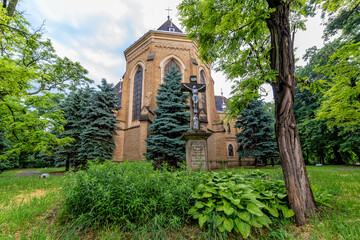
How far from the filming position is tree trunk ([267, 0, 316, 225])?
237 centimetres

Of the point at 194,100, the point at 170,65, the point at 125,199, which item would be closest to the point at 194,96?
the point at 194,100

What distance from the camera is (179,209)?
2387 mm

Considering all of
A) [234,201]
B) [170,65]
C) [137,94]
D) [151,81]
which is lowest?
[234,201]

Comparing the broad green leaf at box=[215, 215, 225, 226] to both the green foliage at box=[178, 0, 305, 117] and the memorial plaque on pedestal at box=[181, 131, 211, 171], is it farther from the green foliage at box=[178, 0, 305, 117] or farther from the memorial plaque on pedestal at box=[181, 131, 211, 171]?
the memorial plaque on pedestal at box=[181, 131, 211, 171]

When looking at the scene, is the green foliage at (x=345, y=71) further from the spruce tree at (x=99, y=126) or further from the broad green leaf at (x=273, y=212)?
the spruce tree at (x=99, y=126)

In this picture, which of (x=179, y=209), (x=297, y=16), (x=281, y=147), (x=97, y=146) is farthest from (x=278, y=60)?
(x=97, y=146)

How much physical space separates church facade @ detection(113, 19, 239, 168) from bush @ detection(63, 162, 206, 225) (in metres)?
10.4

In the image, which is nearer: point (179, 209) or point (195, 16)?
point (179, 209)

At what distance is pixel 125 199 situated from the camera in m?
2.17

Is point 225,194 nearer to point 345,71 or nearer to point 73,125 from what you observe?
point 345,71

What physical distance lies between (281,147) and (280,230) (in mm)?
1193

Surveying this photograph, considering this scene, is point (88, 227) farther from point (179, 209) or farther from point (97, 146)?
point (97, 146)

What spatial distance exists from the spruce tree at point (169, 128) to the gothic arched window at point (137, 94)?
164 inches

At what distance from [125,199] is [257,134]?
498 inches
